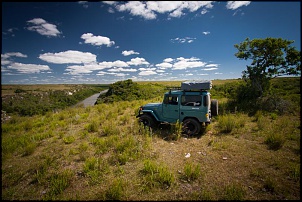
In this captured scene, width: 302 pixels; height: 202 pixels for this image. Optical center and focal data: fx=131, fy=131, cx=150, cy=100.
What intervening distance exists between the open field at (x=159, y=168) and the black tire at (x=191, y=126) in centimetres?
33

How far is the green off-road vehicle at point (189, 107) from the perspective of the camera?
6.05 meters

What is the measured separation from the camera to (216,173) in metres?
3.68

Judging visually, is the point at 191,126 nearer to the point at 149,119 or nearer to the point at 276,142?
the point at 149,119

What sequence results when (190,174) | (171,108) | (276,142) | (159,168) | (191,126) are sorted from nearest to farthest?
(190,174)
(159,168)
(276,142)
(191,126)
(171,108)

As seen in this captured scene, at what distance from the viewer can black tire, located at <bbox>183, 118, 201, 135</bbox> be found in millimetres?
6173

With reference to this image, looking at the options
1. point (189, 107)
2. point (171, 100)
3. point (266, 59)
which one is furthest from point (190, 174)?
point (266, 59)

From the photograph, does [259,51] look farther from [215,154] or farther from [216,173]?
[216,173]

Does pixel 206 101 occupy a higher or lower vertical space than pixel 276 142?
higher

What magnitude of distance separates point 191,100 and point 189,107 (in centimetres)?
35

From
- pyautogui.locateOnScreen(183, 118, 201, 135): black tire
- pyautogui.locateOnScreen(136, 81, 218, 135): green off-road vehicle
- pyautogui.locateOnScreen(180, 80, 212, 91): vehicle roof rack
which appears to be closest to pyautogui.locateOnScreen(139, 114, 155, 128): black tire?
pyautogui.locateOnScreen(136, 81, 218, 135): green off-road vehicle

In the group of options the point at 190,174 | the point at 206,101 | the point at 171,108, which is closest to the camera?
the point at 190,174

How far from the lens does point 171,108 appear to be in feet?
21.7

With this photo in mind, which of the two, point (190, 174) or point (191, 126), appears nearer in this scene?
point (190, 174)

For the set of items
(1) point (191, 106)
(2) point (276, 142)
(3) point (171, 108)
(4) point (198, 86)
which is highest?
(4) point (198, 86)
